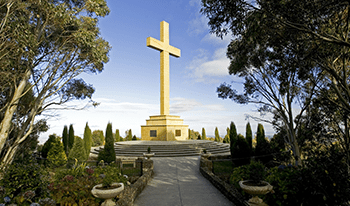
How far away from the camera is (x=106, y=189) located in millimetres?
5223

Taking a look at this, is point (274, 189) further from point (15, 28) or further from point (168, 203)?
point (15, 28)

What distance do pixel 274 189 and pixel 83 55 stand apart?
39.2ft

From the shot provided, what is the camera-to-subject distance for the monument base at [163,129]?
77.7ft

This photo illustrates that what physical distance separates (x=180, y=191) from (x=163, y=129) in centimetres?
1647

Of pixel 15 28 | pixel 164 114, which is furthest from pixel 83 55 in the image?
pixel 164 114

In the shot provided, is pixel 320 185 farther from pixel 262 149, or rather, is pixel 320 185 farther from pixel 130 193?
pixel 262 149

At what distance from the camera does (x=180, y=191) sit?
7312mm

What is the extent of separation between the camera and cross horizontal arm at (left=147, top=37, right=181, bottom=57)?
21775mm

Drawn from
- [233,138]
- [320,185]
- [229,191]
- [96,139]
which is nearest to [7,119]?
[229,191]

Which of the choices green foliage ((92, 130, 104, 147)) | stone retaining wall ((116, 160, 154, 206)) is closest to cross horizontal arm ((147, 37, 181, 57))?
green foliage ((92, 130, 104, 147))

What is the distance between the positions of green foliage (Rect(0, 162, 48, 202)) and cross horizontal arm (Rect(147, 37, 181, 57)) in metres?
18.5

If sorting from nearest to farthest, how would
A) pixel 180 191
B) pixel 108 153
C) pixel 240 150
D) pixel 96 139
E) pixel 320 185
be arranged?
pixel 320 185, pixel 180 191, pixel 108 153, pixel 240 150, pixel 96 139

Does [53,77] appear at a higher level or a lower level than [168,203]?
higher

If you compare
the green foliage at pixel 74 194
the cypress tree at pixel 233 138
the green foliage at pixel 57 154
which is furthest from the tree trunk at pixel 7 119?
the cypress tree at pixel 233 138
